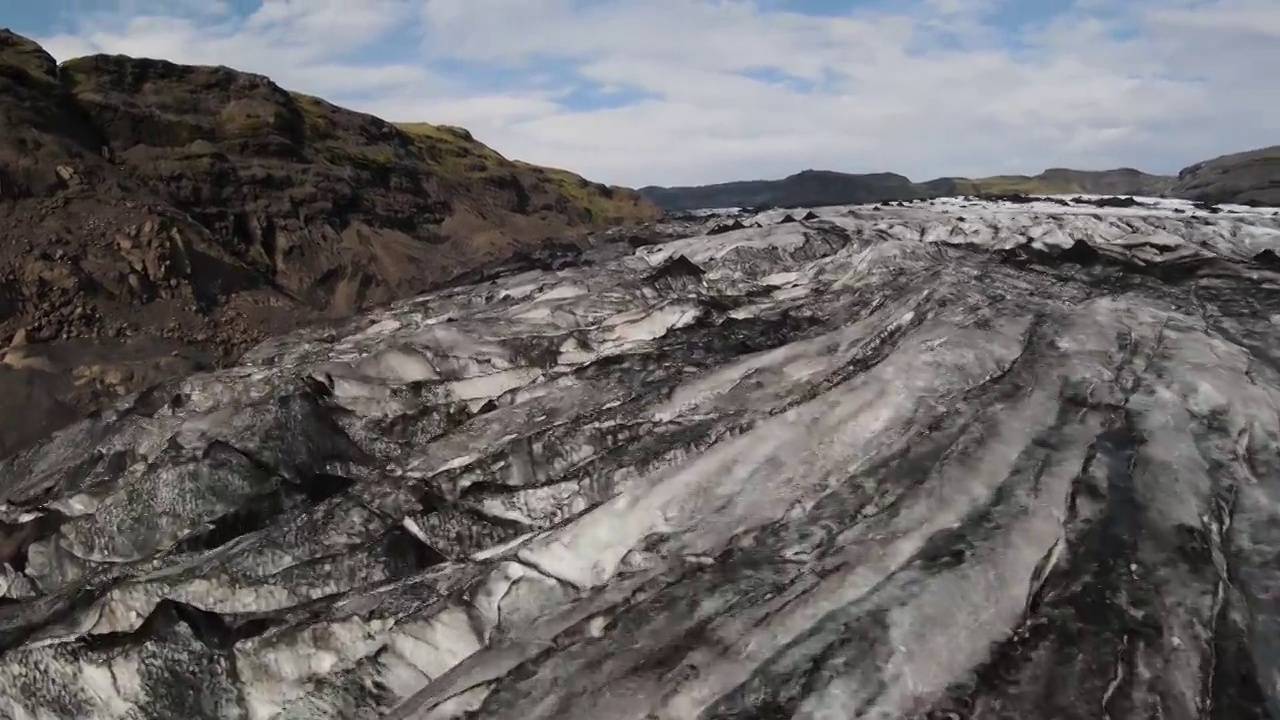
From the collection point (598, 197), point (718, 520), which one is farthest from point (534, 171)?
point (718, 520)

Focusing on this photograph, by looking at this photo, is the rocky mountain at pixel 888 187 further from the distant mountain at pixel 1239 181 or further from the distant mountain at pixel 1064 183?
the distant mountain at pixel 1239 181

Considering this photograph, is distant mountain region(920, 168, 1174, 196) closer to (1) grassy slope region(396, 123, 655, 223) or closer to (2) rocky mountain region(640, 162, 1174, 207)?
(2) rocky mountain region(640, 162, 1174, 207)

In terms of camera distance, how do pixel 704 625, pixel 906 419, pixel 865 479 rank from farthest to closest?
1. pixel 906 419
2. pixel 865 479
3. pixel 704 625

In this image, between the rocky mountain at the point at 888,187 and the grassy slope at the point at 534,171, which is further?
the rocky mountain at the point at 888,187

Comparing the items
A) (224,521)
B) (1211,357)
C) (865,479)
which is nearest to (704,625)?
(865,479)

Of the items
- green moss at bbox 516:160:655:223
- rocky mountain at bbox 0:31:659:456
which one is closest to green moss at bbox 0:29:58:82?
rocky mountain at bbox 0:31:659:456

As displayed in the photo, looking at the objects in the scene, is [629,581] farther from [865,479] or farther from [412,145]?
[412,145]

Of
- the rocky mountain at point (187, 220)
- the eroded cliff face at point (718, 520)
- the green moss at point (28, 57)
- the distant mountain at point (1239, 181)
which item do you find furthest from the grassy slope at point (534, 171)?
the eroded cliff face at point (718, 520)
